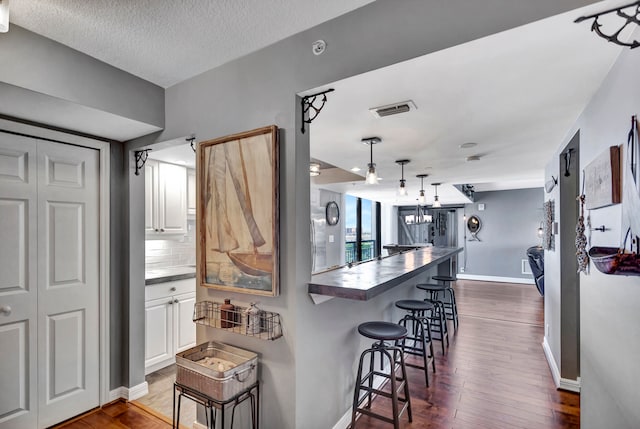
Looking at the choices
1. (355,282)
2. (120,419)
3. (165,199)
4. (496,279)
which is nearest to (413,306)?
(355,282)

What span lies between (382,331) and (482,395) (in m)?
1.25

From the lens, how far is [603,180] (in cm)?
148

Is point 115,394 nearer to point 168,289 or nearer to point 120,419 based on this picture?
point 120,419

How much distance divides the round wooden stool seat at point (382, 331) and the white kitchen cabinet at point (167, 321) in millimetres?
1960

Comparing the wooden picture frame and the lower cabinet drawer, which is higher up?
the wooden picture frame

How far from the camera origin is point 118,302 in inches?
103

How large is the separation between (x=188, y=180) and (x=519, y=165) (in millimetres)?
4161

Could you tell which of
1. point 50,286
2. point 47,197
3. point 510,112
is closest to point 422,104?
point 510,112

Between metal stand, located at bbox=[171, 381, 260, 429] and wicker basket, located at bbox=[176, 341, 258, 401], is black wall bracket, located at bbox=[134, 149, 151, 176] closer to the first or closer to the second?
wicker basket, located at bbox=[176, 341, 258, 401]

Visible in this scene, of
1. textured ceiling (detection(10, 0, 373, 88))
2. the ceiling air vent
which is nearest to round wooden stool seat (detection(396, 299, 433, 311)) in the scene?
the ceiling air vent

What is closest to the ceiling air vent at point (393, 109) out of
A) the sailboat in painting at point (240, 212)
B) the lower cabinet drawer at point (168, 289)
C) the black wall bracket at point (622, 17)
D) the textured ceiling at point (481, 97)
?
the textured ceiling at point (481, 97)

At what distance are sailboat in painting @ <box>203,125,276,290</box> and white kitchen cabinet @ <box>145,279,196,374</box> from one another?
52.0 inches

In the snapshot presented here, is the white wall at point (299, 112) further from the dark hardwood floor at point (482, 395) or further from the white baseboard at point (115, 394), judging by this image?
the white baseboard at point (115, 394)

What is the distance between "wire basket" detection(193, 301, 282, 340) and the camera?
1767 mm
